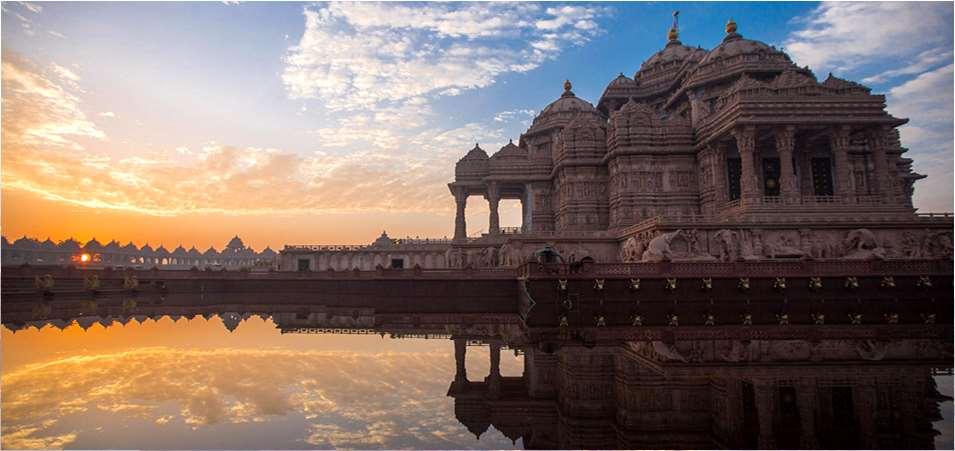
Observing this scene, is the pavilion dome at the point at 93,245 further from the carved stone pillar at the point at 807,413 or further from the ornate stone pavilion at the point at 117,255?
the carved stone pillar at the point at 807,413

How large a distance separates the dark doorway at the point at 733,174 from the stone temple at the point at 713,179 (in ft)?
0.24

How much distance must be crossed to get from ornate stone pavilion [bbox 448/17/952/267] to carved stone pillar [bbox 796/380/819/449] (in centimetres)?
1660

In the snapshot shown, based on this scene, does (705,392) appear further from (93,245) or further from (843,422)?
(93,245)

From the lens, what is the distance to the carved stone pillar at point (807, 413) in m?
7.50

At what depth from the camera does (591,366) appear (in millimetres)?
12367

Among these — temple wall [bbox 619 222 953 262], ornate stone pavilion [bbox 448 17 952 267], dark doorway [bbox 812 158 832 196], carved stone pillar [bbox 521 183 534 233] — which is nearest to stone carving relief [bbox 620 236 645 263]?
ornate stone pavilion [bbox 448 17 952 267]

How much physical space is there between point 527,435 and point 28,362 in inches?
511

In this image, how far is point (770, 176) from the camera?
35250 millimetres

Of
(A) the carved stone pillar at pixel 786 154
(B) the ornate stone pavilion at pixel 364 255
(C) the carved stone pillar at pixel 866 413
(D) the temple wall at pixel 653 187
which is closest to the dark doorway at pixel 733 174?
(D) the temple wall at pixel 653 187

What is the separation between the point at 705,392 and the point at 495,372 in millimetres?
4541

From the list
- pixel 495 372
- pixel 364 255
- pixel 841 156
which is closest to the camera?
pixel 495 372

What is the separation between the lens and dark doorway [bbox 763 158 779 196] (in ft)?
115

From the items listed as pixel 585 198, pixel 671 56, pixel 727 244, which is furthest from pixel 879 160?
pixel 671 56

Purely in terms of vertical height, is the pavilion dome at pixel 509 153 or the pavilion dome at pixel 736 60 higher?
the pavilion dome at pixel 736 60
